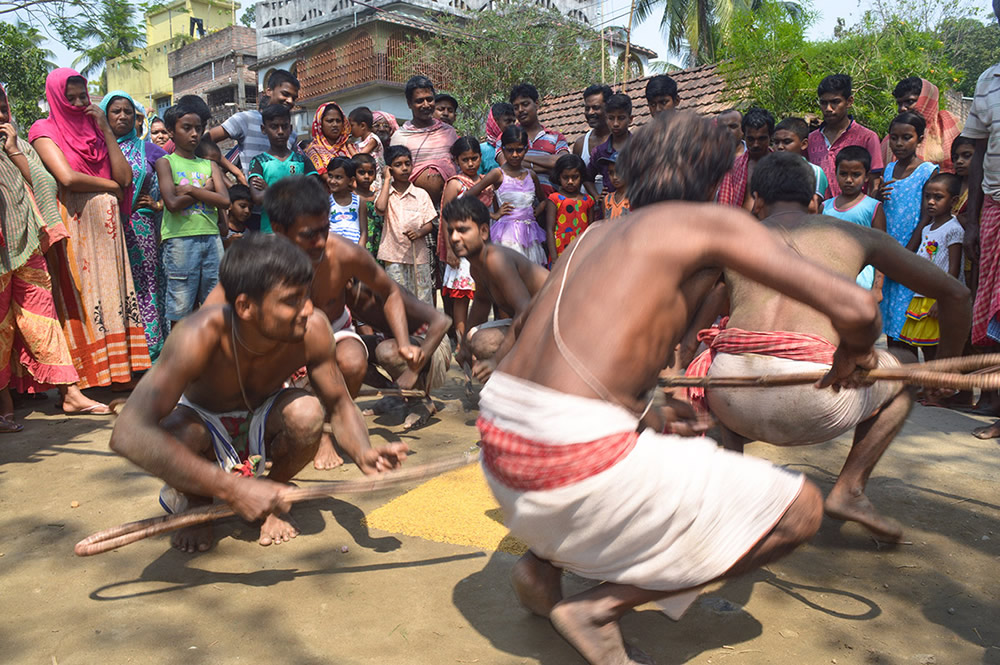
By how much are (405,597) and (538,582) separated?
22.7 inches

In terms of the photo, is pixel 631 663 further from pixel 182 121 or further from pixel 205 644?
pixel 182 121

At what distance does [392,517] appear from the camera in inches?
137

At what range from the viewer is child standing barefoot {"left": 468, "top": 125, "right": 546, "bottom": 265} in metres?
6.44

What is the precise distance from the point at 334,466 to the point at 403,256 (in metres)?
2.64

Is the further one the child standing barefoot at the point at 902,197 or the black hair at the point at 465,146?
the black hair at the point at 465,146

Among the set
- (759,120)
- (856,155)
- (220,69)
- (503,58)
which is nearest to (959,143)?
(856,155)

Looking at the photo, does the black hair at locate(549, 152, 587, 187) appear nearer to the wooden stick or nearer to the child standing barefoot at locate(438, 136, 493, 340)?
the child standing barefoot at locate(438, 136, 493, 340)

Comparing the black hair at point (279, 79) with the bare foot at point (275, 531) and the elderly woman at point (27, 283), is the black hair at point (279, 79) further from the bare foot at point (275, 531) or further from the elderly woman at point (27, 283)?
the bare foot at point (275, 531)

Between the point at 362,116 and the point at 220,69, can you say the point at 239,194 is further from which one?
the point at 220,69

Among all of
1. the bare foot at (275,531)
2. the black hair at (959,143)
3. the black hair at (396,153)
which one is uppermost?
the black hair at (396,153)

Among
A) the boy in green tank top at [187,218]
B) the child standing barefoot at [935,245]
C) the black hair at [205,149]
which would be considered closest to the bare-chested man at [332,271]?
the boy in green tank top at [187,218]

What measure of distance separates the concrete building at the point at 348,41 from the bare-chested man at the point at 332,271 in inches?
728

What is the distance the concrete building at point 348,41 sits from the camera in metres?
23.0

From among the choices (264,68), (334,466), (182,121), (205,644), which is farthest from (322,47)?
(205,644)
